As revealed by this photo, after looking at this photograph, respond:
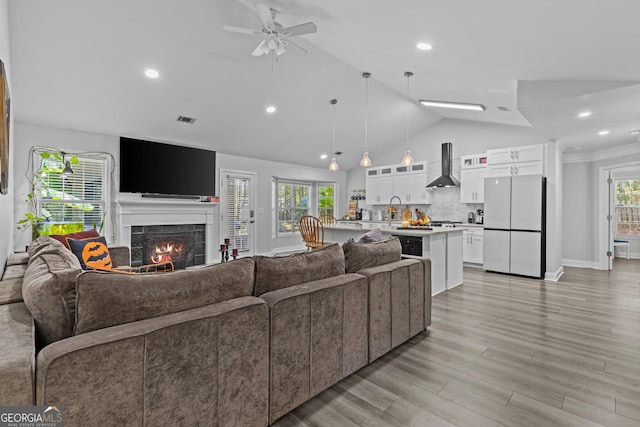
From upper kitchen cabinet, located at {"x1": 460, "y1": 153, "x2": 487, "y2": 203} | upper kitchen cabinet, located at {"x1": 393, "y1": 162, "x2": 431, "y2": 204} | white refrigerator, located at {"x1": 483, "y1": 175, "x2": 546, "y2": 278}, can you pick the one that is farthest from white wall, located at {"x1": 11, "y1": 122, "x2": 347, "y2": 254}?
white refrigerator, located at {"x1": 483, "y1": 175, "x2": 546, "y2": 278}

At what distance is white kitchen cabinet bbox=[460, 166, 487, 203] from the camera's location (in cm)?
650

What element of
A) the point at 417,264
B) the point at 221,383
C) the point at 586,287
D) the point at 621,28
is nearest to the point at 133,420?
the point at 221,383

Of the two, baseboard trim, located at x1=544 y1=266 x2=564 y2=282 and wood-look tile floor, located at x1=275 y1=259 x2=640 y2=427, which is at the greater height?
baseboard trim, located at x1=544 y1=266 x2=564 y2=282

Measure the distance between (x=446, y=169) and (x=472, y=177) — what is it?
55 cm

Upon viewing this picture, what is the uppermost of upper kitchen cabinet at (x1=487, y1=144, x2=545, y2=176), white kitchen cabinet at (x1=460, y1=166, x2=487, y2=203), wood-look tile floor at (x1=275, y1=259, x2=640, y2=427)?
upper kitchen cabinet at (x1=487, y1=144, x2=545, y2=176)

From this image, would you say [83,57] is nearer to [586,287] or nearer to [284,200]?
[284,200]

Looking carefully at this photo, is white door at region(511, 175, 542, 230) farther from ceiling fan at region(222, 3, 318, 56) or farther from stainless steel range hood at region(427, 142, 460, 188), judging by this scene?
ceiling fan at region(222, 3, 318, 56)

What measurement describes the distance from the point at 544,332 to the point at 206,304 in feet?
10.3

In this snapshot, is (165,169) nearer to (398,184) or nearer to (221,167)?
(221,167)

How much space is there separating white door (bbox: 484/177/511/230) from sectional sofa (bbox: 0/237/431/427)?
4590 mm

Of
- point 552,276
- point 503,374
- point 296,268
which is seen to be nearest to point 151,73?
point 296,268

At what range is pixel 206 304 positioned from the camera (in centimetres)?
153

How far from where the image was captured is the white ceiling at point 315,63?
261 cm

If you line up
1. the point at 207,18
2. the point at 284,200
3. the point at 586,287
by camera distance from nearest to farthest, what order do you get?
the point at 207,18 < the point at 586,287 < the point at 284,200
